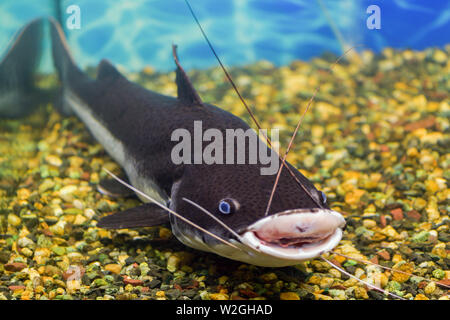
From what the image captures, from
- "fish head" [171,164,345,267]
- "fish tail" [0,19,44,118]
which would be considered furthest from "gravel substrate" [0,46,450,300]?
"fish head" [171,164,345,267]

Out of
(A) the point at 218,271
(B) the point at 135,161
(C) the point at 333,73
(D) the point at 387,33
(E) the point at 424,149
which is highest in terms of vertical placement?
(D) the point at 387,33

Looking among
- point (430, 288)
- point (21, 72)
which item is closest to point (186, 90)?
point (430, 288)

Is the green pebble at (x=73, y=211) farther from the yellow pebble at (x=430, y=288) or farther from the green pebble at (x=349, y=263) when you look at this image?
the yellow pebble at (x=430, y=288)

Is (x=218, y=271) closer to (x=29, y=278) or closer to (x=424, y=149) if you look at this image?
(x=29, y=278)

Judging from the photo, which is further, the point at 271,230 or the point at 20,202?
the point at 20,202

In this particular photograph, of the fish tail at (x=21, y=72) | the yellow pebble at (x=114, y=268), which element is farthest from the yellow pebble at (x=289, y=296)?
the fish tail at (x=21, y=72)

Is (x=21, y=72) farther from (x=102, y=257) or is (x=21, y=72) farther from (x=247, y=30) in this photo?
(x=247, y=30)

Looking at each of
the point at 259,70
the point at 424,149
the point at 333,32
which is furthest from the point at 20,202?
the point at 333,32
